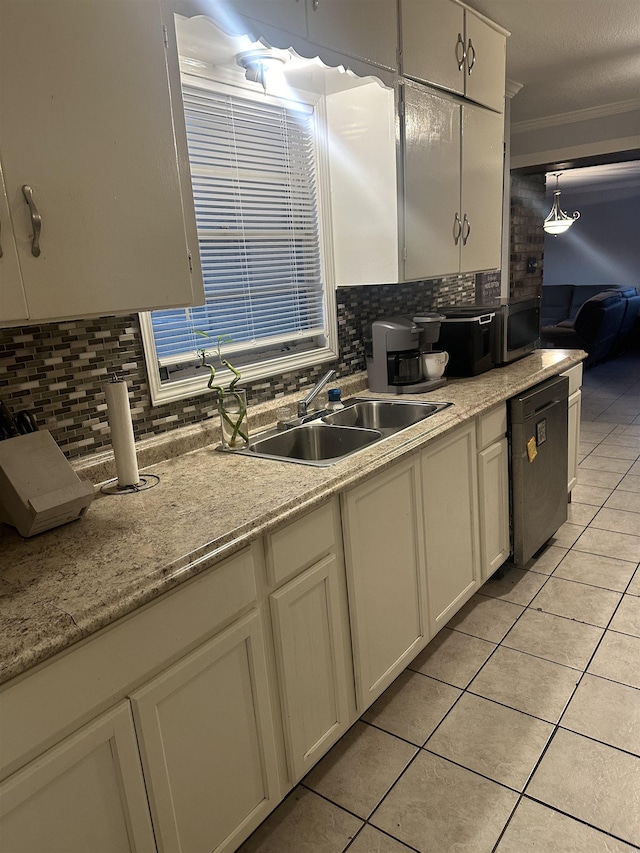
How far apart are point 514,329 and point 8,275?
238 centimetres

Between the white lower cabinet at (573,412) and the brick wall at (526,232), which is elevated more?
the brick wall at (526,232)

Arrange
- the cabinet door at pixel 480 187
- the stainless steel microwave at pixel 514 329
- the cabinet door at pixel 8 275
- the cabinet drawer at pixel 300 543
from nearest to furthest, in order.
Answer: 1. the cabinet door at pixel 8 275
2. the cabinet drawer at pixel 300 543
3. the cabinet door at pixel 480 187
4. the stainless steel microwave at pixel 514 329

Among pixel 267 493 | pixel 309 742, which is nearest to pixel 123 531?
pixel 267 493

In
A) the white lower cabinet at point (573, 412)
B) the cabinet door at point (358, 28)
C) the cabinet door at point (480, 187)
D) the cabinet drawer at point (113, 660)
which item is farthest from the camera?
the white lower cabinet at point (573, 412)

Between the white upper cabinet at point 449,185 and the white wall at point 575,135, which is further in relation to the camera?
the white wall at point 575,135

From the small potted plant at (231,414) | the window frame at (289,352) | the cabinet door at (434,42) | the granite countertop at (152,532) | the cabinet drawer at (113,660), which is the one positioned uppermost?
the cabinet door at (434,42)

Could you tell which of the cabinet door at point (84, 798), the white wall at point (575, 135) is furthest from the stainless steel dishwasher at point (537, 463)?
the white wall at point (575, 135)

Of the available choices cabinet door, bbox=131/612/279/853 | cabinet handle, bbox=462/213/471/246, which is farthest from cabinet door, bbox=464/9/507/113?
cabinet door, bbox=131/612/279/853

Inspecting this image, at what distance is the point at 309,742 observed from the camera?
5.33 ft

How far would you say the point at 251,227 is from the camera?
2.25 m

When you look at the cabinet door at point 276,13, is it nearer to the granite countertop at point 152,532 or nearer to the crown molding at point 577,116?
the granite countertop at point 152,532

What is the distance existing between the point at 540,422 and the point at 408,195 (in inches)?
44.5

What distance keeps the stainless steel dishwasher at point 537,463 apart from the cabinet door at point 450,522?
1.09 feet

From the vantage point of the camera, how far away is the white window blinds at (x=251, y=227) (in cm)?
205
